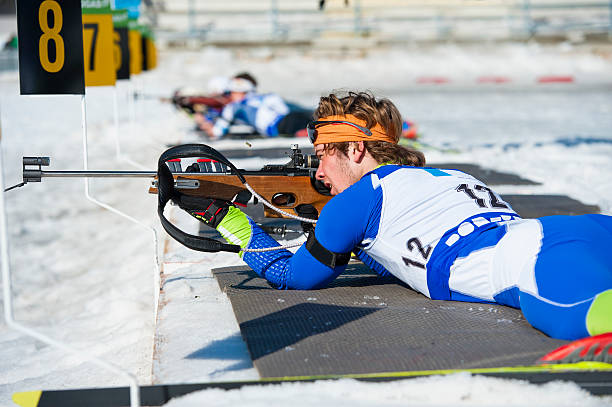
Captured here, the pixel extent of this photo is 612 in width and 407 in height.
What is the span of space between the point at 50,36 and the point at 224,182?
1.16 m

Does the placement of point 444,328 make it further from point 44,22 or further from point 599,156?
point 599,156

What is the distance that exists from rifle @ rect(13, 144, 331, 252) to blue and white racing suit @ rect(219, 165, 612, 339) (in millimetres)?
382

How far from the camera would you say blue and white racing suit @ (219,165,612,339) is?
2.25 meters

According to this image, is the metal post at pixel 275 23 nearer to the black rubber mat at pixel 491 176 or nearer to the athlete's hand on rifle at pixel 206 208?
the black rubber mat at pixel 491 176

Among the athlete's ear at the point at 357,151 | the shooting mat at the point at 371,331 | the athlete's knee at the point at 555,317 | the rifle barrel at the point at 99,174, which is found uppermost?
the athlete's ear at the point at 357,151

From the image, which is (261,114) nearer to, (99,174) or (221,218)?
(99,174)

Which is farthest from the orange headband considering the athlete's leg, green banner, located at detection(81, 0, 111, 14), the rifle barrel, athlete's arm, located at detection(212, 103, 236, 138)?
athlete's arm, located at detection(212, 103, 236, 138)

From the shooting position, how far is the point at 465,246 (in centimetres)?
250

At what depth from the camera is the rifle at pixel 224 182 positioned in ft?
9.12

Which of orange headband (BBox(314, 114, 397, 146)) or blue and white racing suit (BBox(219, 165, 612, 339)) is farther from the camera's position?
orange headband (BBox(314, 114, 397, 146))

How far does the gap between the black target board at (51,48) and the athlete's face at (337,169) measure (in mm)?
1427

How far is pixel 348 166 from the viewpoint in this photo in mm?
2832

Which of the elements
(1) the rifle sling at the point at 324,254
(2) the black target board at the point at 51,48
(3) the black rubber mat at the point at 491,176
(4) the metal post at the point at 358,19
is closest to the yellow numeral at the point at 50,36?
(2) the black target board at the point at 51,48

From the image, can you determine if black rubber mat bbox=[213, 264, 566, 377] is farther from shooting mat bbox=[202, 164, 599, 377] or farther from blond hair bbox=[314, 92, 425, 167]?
blond hair bbox=[314, 92, 425, 167]
